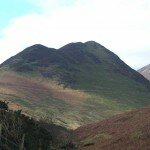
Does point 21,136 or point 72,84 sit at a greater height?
point 72,84

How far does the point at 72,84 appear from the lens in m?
153

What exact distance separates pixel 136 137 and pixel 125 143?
1732 millimetres

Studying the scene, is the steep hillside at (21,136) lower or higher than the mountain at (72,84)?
lower

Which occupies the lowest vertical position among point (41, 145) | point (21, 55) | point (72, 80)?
point (41, 145)

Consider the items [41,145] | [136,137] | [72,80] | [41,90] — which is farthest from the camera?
[72,80]

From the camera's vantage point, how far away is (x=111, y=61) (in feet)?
655

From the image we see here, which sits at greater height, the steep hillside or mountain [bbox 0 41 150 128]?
mountain [bbox 0 41 150 128]

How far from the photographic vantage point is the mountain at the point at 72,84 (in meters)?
112

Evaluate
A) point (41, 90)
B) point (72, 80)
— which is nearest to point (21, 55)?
point (72, 80)

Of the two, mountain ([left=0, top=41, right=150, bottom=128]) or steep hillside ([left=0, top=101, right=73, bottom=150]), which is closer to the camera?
steep hillside ([left=0, top=101, right=73, bottom=150])

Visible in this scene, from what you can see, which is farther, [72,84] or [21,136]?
[72,84]

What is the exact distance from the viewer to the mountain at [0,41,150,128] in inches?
4409

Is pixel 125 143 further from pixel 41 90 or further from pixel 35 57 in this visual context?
pixel 35 57

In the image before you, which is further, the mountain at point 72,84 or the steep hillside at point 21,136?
the mountain at point 72,84
